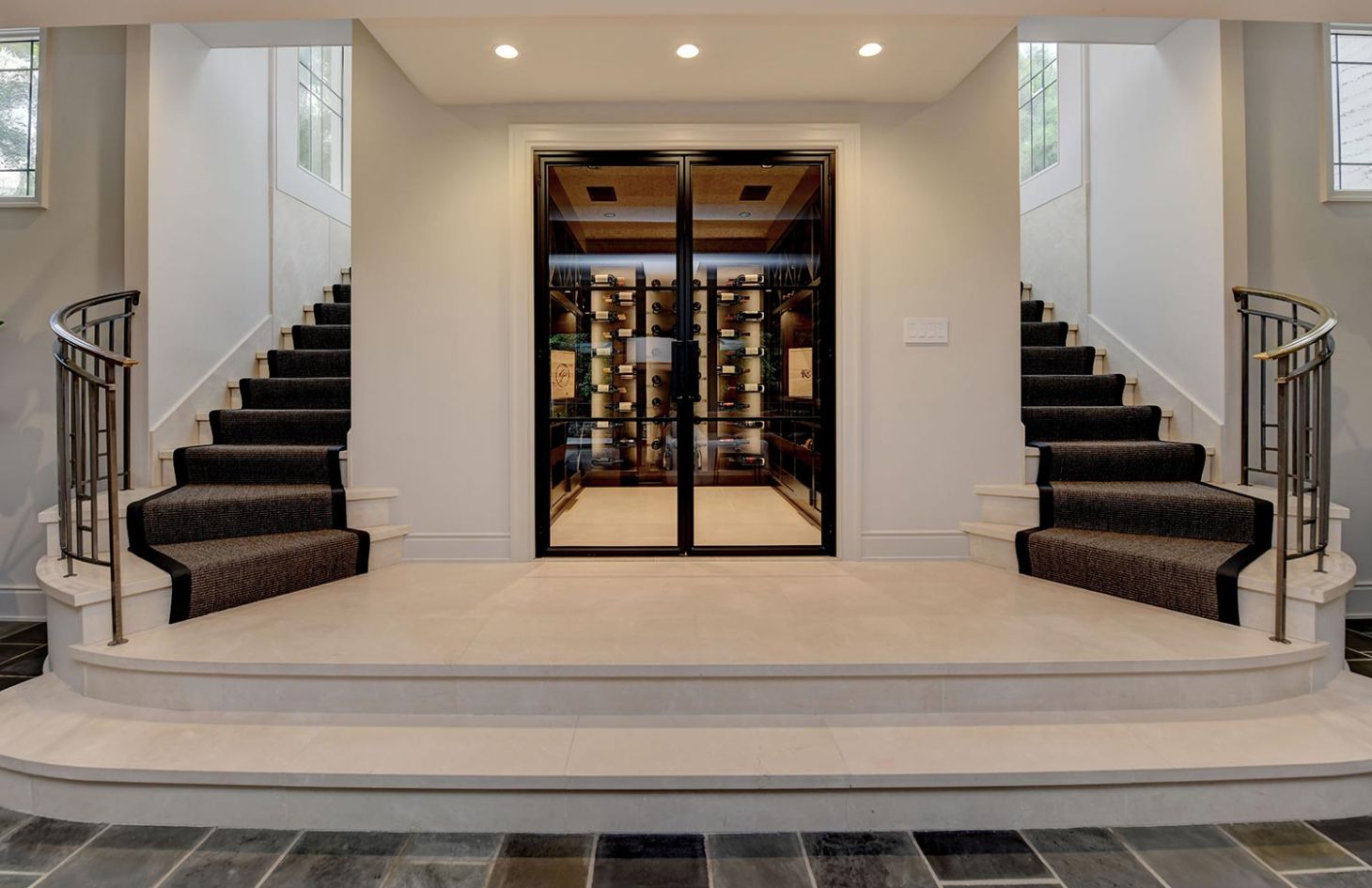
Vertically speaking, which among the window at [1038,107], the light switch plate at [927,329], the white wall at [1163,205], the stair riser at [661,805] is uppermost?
the window at [1038,107]

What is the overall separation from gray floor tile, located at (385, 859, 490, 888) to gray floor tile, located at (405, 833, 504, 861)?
27mm

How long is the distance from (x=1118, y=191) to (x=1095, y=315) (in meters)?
0.84

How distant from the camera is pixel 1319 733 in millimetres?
1961

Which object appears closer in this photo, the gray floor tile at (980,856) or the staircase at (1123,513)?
the gray floor tile at (980,856)

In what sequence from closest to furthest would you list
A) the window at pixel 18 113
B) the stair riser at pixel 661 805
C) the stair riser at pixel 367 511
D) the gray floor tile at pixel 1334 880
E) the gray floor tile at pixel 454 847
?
the gray floor tile at pixel 1334 880 → the gray floor tile at pixel 454 847 → the stair riser at pixel 661 805 → the stair riser at pixel 367 511 → the window at pixel 18 113

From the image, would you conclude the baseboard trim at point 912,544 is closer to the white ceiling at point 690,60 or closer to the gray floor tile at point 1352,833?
the gray floor tile at point 1352,833

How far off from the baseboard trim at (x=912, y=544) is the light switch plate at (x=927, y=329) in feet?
3.65

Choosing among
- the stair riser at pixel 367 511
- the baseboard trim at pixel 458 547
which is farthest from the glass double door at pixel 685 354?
the stair riser at pixel 367 511

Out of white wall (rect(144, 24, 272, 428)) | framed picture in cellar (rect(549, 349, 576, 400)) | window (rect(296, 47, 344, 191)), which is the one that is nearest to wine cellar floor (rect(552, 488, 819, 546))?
framed picture in cellar (rect(549, 349, 576, 400))

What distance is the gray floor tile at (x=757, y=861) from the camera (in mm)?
1595

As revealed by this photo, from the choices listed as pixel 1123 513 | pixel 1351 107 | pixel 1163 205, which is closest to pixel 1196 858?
pixel 1123 513

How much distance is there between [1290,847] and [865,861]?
1189mm

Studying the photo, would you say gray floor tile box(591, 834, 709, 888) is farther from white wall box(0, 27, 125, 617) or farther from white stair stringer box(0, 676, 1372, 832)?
white wall box(0, 27, 125, 617)

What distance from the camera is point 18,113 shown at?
3.71 meters
